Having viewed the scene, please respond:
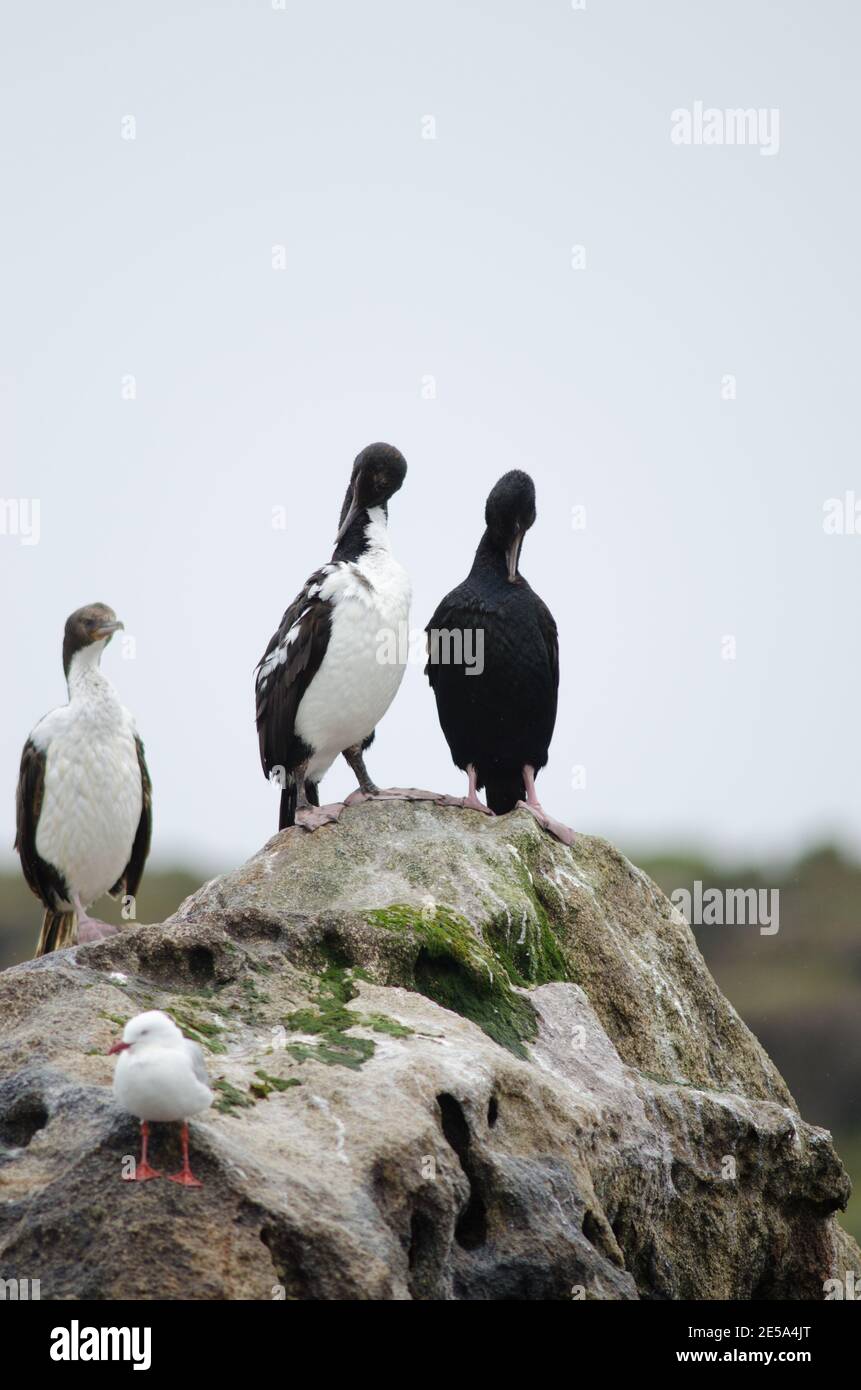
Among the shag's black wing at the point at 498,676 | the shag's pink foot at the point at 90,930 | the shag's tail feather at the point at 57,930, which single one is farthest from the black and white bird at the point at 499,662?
the shag's tail feather at the point at 57,930

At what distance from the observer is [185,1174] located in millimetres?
6285

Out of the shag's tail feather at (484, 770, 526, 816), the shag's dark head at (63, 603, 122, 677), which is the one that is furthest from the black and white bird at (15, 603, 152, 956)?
the shag's tail feather at (484, 770, 526, 816)

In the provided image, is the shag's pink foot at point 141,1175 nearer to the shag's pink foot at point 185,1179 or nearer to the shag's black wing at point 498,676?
the shag's pink foot at point 185,1179

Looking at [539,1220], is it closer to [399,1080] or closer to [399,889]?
[399,1080]

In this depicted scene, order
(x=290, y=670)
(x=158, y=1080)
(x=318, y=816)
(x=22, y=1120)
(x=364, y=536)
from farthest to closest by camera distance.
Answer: (x=364, y=536) < (x=290, y=670) < (x=318, y=816) < (x=22, y=1120) < (x=158, y=1080)

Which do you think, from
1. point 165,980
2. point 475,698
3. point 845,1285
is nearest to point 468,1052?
point 165,980

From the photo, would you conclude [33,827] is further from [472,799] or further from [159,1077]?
[159,1077]

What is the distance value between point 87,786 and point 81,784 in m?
0.04

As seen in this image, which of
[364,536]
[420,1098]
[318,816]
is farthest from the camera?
[364,536]

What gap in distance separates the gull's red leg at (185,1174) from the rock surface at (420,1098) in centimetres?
4

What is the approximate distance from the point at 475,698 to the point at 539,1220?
15.1 ft

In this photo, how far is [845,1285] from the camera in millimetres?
9820

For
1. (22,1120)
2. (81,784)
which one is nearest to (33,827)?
(81,784)

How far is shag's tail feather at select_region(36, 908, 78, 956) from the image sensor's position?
11.8 metres
